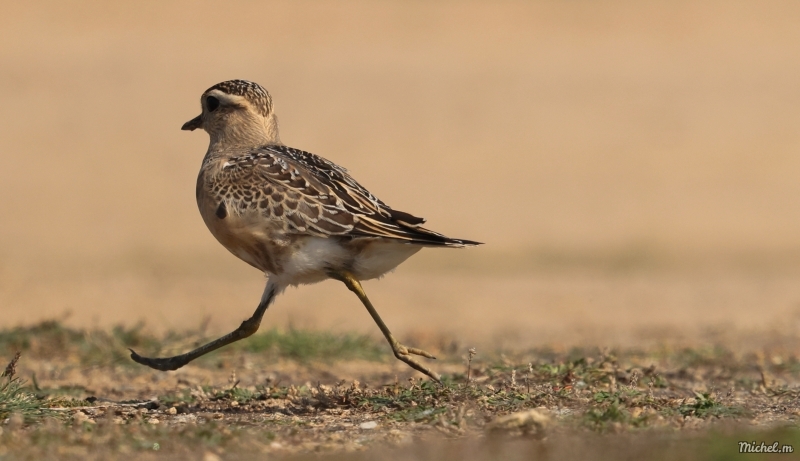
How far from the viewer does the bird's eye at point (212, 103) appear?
858cm

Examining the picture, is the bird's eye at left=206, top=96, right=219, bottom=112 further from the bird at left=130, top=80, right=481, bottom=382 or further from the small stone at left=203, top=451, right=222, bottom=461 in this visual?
the small stone at left=203, top=451, right=222, bottom=461

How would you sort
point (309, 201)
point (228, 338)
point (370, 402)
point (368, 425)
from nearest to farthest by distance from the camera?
point (368, 425) → point (370, 402) → point (309, 201) → point (228, 338)

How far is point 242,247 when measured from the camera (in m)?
7.48

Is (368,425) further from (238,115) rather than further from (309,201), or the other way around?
(238,115)

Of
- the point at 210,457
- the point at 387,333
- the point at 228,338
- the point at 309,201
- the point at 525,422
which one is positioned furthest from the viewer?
the point at 228,338

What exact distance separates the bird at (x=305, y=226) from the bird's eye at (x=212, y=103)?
0.82 metres

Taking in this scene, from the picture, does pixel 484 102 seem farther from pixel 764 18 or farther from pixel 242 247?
pixel 242 247

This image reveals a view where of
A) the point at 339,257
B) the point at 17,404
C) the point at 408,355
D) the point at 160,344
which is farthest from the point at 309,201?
the point at 160,344

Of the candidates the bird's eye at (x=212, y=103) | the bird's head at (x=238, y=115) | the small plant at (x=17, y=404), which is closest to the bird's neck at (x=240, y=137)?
the bird's head at (x=238, y=115)

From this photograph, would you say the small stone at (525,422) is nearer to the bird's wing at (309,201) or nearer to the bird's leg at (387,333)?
the bird's leg at (387,333)

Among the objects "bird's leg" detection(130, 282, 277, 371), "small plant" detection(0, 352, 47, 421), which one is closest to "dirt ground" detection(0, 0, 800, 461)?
"bird's leg" detection(130, 282, 277, 371)

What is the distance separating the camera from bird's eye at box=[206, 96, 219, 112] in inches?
338

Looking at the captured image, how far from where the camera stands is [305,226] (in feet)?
23.8

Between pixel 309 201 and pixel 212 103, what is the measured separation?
5.40ft
